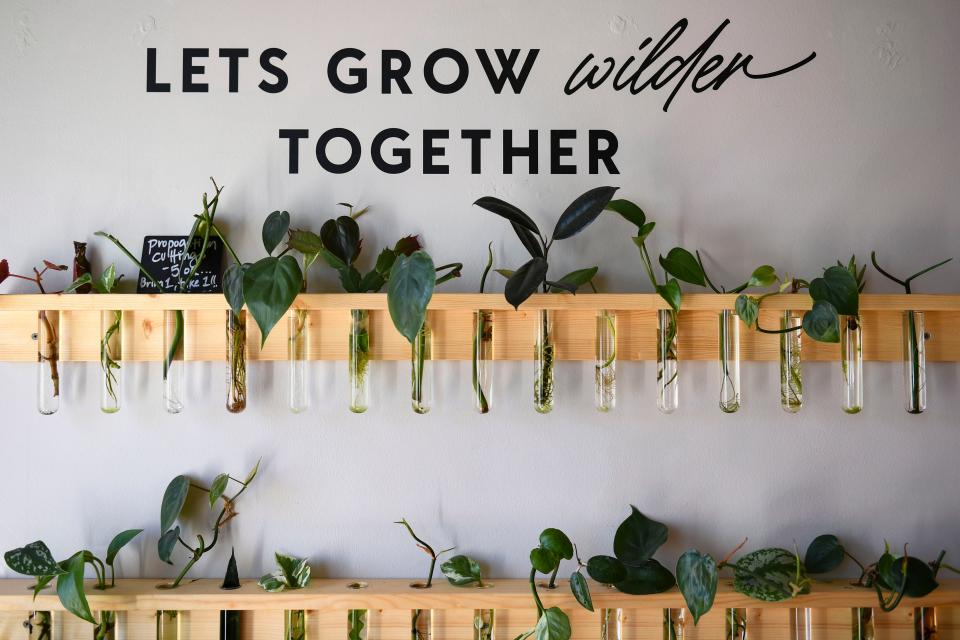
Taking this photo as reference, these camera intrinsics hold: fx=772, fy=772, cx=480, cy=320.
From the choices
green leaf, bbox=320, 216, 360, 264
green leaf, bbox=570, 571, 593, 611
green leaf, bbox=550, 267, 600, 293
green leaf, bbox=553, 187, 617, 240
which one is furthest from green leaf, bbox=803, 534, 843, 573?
green leaf, bbox=320, 216, 360, 264

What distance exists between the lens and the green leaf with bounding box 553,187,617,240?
1.58 meters

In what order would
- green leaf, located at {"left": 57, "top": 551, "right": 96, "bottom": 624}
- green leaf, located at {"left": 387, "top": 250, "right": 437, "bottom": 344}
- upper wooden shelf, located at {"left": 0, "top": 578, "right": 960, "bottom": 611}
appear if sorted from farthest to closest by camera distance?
upper wooden shelf, located at {"left": 0, "top": 578, "right": 960, "bottom": 611} → green leaf, located at {"left": 57, "top": 551, "right": 96, "bottom": 624} → green leaf, located at {"left": 387, "top": 250, "right": 437, "bottom": 344}

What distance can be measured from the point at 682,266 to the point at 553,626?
797 mm

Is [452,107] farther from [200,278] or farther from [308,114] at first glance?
[200,278]

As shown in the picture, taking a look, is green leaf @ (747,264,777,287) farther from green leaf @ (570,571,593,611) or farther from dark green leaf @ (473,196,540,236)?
green leaf @ (570,571,593,611)

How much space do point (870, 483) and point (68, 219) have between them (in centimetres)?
195

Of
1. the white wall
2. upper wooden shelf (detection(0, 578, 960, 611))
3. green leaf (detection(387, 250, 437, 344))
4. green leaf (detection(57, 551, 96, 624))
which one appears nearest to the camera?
green leaf (detection(387, 250, 437, 344))

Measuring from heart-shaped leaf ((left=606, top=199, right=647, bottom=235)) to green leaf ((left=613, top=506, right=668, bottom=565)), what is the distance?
63cm

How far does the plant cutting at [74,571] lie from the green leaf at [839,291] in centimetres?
154

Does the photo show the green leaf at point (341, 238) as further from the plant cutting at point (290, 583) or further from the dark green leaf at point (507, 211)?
the plant cutting at point (290, 583)

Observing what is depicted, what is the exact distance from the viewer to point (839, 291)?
5.12ft

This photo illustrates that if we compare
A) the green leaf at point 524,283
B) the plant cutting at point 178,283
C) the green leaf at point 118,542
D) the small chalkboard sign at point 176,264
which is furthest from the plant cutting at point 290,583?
the green leaf at point 524,283

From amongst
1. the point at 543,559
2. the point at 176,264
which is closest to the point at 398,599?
the point at 543,559

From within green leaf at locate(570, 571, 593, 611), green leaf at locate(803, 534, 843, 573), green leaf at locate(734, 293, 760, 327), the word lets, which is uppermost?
the word lets
